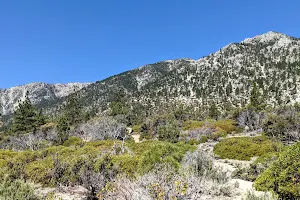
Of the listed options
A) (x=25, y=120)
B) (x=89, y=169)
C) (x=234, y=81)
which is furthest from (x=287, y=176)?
(x=234, y=81)

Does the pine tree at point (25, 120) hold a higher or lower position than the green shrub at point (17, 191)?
higher

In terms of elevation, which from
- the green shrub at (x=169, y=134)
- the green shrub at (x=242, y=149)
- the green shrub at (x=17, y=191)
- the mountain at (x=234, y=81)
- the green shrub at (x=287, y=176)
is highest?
the mountain at (x=234, y=81)

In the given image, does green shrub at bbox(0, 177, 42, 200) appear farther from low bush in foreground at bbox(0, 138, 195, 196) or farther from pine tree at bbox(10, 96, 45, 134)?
pine tree at bbox(10, 96, 45, 134)

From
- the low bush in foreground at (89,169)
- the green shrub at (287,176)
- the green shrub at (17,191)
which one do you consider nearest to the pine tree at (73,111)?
the low bush in foreground at (89,169)

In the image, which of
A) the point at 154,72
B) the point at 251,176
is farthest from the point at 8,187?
the point at 154,72

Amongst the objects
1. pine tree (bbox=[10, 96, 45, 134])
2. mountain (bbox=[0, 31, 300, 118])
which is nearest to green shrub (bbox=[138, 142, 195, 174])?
pine tree (bbox=[10, 96, 45, 134])

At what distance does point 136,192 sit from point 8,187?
4387 mm

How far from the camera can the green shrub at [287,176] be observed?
7.92 meters

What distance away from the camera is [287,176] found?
8227mm

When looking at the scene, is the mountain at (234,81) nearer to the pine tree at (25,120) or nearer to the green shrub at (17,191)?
the pine tree at (25,120)

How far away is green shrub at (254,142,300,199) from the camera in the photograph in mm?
7922

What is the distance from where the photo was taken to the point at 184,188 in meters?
5.95

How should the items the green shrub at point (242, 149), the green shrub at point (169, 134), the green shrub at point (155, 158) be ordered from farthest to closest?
the green shrub at point (169, 134)
the green shrub at point (242, 149)
the green shrub at point (155, 158)

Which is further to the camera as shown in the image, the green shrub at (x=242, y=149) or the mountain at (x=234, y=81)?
the mountain at (x=234, y=81)
